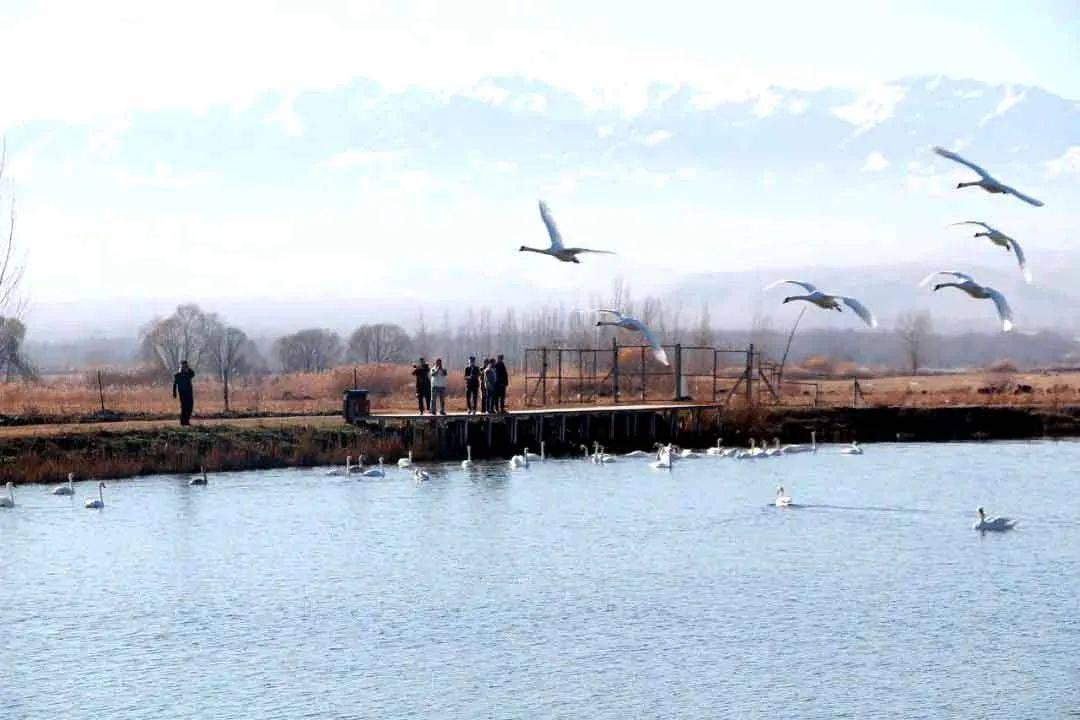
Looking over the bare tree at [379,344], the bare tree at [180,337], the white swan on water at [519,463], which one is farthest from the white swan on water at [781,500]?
the bare tree at [379,344]

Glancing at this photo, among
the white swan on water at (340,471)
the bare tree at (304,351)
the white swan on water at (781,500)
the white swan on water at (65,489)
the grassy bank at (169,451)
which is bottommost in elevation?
the white swan on water at (781,500)

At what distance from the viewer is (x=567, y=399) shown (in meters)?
70.1

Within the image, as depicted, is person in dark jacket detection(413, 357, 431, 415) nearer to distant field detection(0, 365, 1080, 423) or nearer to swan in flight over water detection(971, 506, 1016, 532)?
distant field detection(0, 365, 1080, 423)

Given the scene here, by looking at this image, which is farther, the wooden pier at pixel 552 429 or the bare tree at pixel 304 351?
the bare tree at pixel 304 351

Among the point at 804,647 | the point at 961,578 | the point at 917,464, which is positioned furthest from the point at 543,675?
the point at 917,464

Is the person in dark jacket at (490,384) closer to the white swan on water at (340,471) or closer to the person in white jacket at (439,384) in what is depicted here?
the person in white jacket at (439,384)

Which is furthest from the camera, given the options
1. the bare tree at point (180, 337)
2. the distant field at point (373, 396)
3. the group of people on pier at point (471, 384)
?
the bare tree at point (180, 337)

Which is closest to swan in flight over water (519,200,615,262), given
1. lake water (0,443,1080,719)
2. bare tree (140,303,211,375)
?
lake water (0,443,1080,719)

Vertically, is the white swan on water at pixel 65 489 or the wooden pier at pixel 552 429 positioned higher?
the wooden pier at pixel 552 429

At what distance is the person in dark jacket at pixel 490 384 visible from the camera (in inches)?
2104

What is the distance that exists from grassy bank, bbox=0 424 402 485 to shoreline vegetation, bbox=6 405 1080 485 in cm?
2

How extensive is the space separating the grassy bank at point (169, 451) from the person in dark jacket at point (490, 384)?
3.58m

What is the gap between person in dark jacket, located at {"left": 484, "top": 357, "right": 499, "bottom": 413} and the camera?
175 ft

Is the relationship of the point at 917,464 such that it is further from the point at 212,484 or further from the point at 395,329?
the point at 395,329
